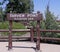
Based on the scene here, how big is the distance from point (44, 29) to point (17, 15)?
4804 millimetres

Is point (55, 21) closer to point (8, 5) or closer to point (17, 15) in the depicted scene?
point (17, 15)

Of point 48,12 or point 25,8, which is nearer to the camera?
point 48,12

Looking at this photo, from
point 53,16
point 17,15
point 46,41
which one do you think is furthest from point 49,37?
point 17,15

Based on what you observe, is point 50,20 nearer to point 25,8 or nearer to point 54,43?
point 54,43

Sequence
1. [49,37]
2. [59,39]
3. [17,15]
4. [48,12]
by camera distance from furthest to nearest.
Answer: [48,12], [49,37], [59,39], [17,15]

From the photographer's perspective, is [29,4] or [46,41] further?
[29,4]

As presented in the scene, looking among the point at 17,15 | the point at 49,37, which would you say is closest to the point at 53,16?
the point at 49,37

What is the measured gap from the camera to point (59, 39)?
52.3ft

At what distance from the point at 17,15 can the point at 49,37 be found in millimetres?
4586

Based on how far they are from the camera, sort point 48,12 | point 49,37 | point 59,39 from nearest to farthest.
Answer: point 59,39, point 49,37, point 48,12

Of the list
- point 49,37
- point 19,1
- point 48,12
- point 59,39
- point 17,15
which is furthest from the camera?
point 19,1

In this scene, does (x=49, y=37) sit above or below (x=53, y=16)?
below

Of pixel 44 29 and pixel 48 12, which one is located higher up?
pixel 48 12

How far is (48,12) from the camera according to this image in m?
18.1
